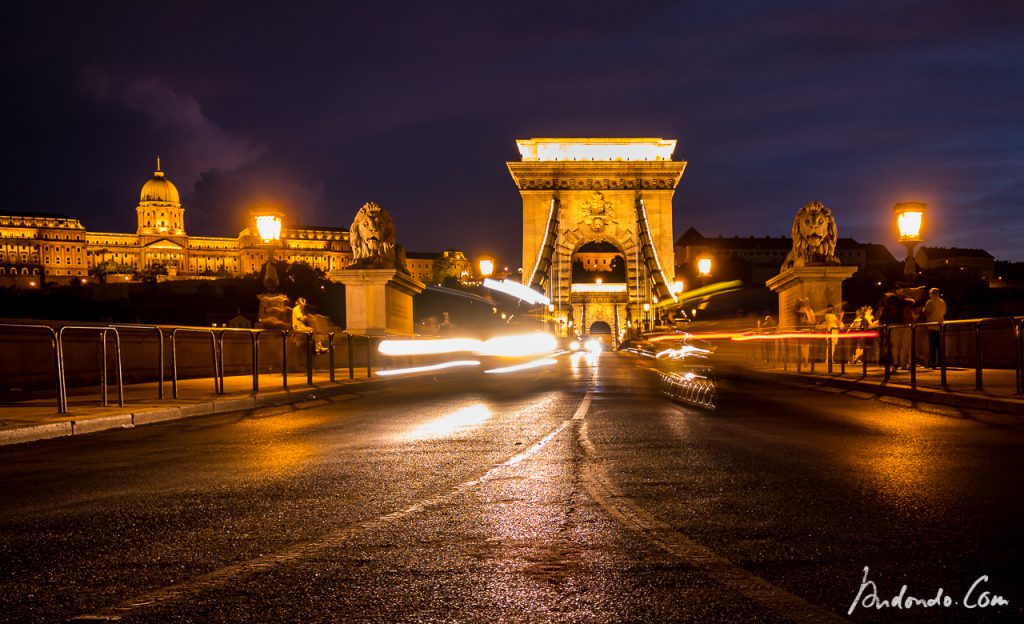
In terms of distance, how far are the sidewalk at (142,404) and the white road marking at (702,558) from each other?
5.85 metres

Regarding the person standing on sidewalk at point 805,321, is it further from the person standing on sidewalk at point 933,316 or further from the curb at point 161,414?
the curb at point 161,414

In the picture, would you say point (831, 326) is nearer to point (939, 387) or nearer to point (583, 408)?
point (939, 387)

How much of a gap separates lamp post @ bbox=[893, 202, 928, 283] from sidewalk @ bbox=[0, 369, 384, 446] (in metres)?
11.1

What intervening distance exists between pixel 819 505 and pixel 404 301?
2015 centimetres

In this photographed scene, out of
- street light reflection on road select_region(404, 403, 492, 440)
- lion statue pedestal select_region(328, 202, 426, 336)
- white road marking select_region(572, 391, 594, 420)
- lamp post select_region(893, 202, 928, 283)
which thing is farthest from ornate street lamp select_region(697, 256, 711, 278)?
street light reflection on road select_region(404, 403, 492, 440)

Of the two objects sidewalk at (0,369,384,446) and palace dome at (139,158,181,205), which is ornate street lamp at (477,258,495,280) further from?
palace dome at (139,158,181,205)

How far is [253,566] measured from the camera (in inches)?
142

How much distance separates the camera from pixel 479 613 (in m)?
3.03

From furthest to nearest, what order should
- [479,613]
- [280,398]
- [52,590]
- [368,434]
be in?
1. [280,398]
2. [368,434]
3. [52,590]
4. [479,613]

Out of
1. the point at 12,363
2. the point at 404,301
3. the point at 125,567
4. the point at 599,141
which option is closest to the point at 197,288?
the point at 599,141

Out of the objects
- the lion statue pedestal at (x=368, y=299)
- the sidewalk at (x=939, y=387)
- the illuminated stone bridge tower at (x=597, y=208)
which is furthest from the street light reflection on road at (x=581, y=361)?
the illuminated stone bridge tower at (x=597, y=208)

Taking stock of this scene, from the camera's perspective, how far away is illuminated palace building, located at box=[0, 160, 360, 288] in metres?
151

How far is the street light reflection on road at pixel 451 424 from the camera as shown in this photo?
27.9ft

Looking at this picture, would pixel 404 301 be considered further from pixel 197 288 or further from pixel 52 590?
pixel 197 288
